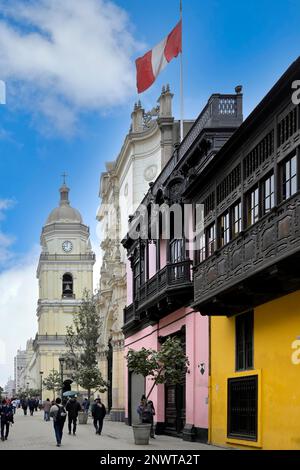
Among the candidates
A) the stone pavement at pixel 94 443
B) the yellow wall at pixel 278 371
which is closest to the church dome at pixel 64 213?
the stone pavement at pixel 94 443

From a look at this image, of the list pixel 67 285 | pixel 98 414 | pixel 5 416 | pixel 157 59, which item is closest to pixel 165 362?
pixel 5 416

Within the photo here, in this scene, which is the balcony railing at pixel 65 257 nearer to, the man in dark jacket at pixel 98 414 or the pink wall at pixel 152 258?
the pink wall at pixel 152 258

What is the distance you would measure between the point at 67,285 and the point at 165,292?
8129cm

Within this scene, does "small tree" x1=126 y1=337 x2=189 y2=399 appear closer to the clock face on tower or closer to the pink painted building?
the pink painted building

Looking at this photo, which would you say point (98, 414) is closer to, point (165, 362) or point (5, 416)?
point (5, 416)

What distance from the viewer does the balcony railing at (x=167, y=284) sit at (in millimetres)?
29953

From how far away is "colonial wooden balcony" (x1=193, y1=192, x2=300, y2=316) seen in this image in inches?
710

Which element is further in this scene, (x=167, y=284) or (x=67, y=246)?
(x=67, y=246)

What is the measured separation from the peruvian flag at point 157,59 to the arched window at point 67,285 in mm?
75371

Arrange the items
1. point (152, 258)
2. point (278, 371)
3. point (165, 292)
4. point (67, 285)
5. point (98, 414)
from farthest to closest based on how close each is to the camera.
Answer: point (67, 285)
point (152, 258)
point (98, 414)
point (165, 292)
point (278, 371)

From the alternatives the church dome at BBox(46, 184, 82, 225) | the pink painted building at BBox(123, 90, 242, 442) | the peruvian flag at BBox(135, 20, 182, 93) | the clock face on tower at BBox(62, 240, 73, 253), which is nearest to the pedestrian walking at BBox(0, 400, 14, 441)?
the pink painted building at BBox(123, 90, 242, 442)

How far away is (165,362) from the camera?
1120 inches

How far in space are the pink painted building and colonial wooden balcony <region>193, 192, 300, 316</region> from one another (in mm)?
3210

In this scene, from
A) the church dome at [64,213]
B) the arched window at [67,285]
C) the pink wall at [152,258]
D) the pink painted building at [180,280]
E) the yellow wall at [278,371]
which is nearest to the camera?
the yellow wall at [278,371]
